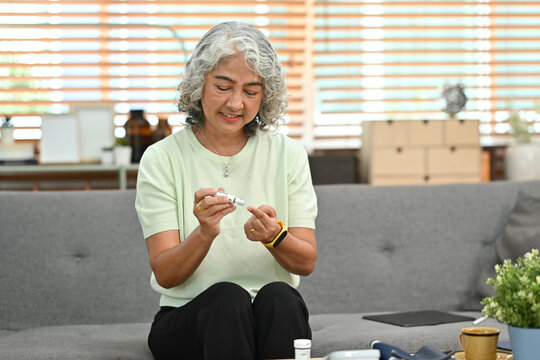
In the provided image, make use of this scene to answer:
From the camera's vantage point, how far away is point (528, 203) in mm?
2414

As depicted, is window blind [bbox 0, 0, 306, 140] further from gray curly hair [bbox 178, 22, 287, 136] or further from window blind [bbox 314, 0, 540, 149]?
gray curly hair [bbox 178, 22, 287, 136]

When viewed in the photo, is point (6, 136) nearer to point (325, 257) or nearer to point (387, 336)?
point (325, 257)

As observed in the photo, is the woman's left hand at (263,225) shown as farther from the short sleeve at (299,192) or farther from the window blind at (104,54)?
the window blind at (104,54)

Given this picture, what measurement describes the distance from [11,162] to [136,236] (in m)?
1.45

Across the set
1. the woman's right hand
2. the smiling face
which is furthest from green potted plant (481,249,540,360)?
the smiling face

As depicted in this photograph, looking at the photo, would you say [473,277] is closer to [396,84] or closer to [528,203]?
[528,203]

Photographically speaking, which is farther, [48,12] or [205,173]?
[48,12]

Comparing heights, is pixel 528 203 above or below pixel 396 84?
below

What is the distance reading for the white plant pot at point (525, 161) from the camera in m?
3.84

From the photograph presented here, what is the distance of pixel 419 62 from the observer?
4273 mm

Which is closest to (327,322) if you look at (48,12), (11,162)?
(11,162)

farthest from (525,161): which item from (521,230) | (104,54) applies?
(104,54)

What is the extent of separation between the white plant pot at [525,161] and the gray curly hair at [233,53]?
2.30m

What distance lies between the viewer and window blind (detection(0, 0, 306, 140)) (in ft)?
13.3
